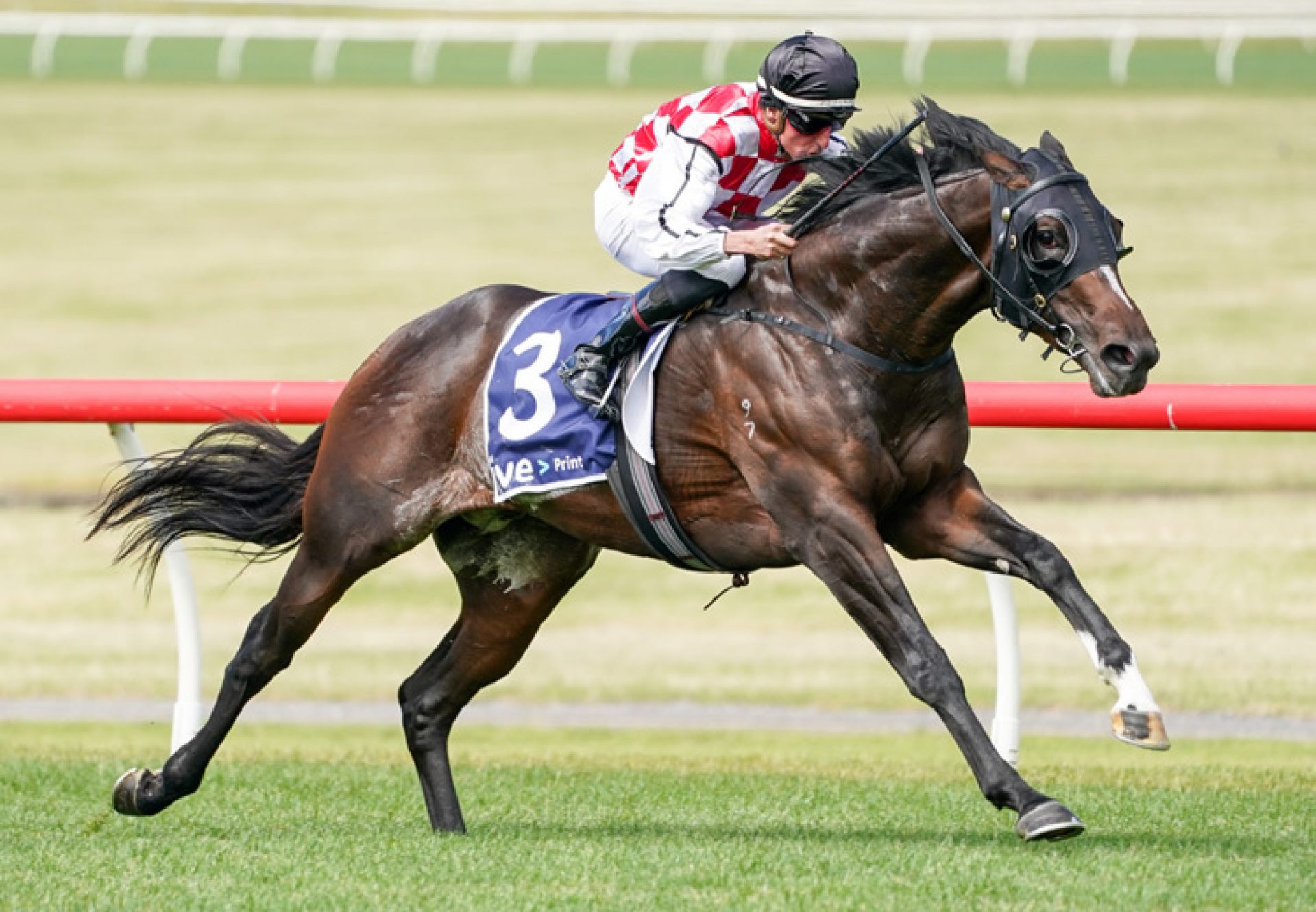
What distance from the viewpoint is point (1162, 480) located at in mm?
14031

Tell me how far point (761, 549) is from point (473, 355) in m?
0.95

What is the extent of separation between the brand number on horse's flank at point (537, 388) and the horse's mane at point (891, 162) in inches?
24.9

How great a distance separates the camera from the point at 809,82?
4.83 m

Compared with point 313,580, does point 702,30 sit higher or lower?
lower

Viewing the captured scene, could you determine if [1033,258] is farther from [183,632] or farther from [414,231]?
[414,231]

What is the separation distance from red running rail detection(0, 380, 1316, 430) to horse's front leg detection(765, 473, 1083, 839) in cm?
123

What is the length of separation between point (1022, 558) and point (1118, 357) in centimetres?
56

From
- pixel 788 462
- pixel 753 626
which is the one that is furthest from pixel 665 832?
pixel 753 626

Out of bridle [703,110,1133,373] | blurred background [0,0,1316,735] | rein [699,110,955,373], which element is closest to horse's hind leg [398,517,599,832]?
rein [699,110,955,373]

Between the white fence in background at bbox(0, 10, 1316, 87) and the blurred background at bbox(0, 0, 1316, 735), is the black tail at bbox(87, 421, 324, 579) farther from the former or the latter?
the white fence in background at bbox(0, 10, 1316, 87)

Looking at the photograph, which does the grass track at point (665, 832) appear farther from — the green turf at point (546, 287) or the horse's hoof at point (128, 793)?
the green turf at point (546, 287)

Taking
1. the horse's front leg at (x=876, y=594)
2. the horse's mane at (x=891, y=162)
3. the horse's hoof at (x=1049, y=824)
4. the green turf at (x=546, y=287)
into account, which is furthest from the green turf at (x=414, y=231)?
the horse's hoof at (x=1049, y=824)

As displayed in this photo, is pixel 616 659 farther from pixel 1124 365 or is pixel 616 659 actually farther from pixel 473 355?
pixel 1124 365

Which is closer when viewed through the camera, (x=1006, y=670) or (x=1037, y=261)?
(x=1037, y=261)
